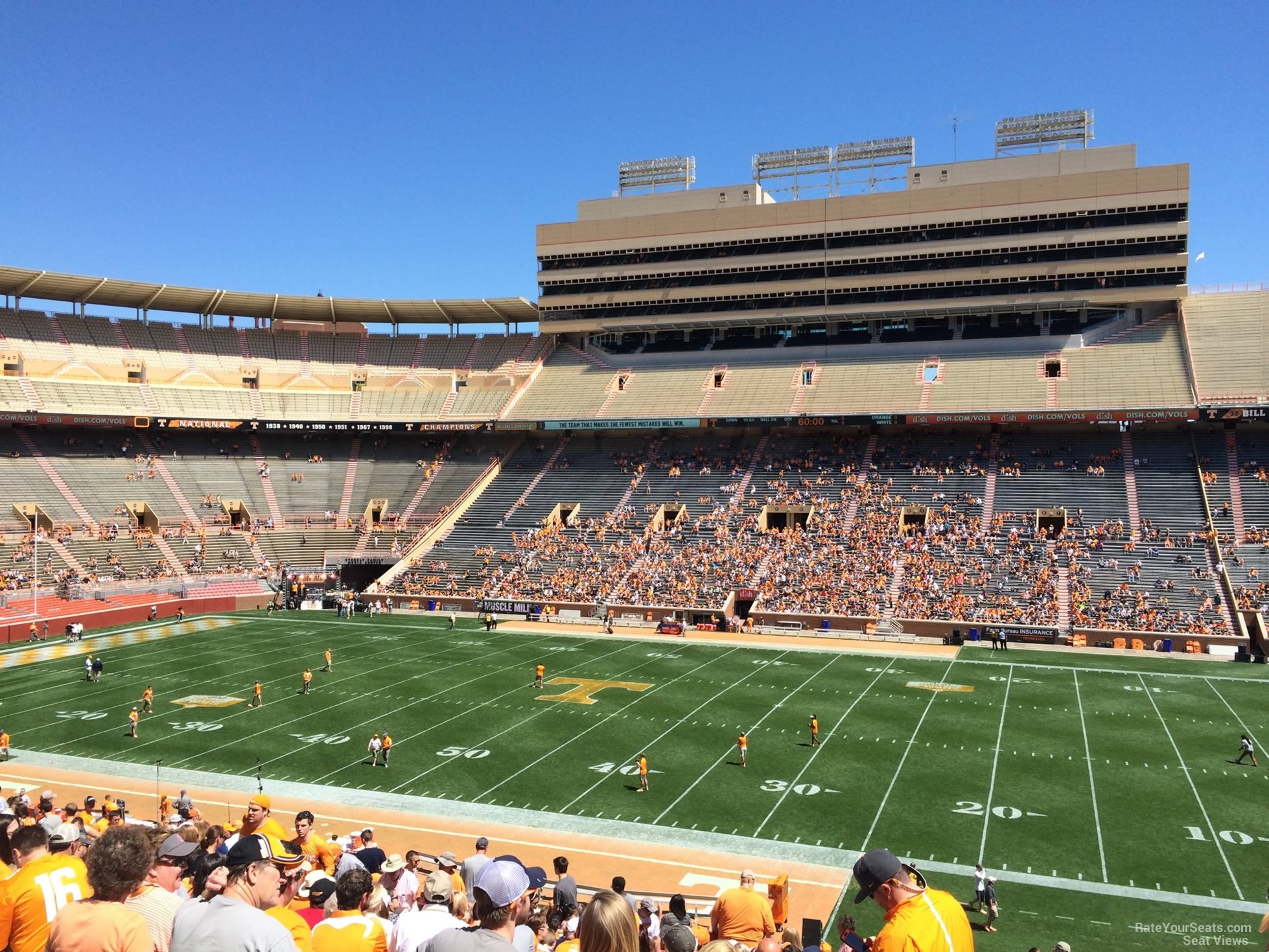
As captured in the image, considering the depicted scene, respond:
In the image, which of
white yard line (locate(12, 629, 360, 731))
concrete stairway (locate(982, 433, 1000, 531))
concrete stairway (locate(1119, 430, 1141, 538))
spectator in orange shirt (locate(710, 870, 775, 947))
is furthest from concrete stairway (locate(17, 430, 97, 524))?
concrete stairway (locate(1119, 430, 1141, 538))

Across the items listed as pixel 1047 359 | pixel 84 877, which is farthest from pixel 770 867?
pixel 1047 359

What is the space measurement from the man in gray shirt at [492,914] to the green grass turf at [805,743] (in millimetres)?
12357

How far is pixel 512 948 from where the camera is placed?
14.0ft

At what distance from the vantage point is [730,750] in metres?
24.7

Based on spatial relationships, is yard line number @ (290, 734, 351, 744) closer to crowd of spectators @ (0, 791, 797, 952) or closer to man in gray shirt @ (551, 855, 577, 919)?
crowd of spectators @ (0, 791, 797, 952)

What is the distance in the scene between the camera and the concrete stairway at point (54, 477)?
53.5 m

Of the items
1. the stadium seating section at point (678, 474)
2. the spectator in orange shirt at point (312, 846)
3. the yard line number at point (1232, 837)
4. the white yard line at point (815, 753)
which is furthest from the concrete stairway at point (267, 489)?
the yard line number at point (1232, 837)

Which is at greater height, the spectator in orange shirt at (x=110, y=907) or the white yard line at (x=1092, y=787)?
the spectator in orange shirt at (x=110, y=907)

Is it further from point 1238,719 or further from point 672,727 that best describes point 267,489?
point 1238,719

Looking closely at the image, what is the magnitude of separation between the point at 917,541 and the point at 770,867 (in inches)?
1285

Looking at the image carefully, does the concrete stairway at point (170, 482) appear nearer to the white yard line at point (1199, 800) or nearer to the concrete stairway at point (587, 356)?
the concrete stairway at point (587, 356)

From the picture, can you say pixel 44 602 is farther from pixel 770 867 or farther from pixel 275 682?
pixel 770 867

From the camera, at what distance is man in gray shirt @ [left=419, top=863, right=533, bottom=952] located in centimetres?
429

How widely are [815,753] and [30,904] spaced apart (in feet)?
68.0
